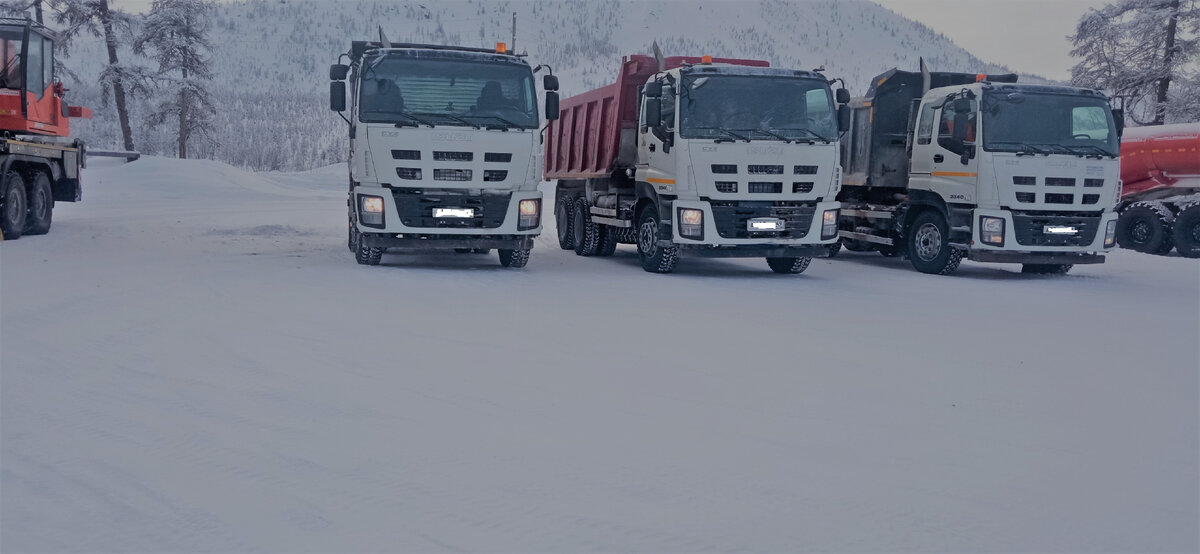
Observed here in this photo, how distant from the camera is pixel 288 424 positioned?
539 cm

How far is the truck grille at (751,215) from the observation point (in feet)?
44.7

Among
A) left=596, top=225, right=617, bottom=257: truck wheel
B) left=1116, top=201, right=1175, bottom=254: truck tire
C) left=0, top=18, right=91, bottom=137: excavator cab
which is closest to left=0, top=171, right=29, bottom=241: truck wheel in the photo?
left=0, top=18, right=91, bottom=137: excavator cab

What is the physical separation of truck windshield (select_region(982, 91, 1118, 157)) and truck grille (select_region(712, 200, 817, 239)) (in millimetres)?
2955

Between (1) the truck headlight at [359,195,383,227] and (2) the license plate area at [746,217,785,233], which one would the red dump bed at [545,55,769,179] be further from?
(1) the truck headlight at [359,195,383,227]

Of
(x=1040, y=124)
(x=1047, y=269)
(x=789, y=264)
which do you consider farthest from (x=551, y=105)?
(x=1047, y=269)

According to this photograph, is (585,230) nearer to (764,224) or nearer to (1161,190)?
(764,224)

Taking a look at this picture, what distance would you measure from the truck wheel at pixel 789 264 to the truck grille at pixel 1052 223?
9.53 feet

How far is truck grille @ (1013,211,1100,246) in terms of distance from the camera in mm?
14484

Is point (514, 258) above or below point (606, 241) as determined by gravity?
below

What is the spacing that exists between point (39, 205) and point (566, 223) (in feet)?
29.4

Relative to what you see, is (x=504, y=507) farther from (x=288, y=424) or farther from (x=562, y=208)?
(x=562, y=208)

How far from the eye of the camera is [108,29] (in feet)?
149


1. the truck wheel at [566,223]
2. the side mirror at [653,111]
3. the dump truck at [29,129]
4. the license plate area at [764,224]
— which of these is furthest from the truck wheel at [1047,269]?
the dump truck at [29,129]

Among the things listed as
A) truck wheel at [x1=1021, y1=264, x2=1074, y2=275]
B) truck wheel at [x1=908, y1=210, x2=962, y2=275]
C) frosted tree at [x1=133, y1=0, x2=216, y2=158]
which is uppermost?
frosted tree at [x1=133, y1=0, x2=216, y2=158]
